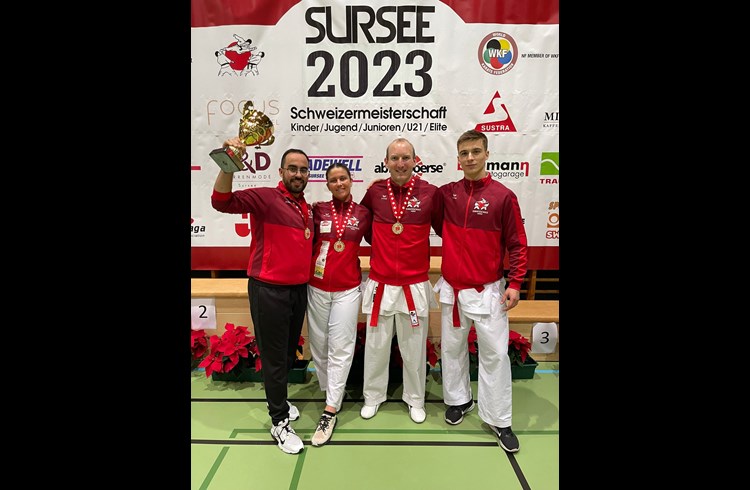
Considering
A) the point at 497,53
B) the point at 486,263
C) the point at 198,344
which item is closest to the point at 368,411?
the point at 486,263

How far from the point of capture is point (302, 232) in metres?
2.89

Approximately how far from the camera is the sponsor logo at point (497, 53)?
4.27 meters

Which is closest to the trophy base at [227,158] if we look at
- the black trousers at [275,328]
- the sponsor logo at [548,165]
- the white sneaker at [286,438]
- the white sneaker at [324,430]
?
the black trousers at [275,328]

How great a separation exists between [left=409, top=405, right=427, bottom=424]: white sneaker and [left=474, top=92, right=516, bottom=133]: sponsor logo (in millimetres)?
2860

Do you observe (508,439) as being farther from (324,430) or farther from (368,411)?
(324,430)

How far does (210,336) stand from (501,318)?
2.94 meters

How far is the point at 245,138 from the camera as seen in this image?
2477 mm

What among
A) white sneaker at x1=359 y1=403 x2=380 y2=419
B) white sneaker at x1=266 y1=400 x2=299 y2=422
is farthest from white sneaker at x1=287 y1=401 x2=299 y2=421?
white sneaker at x1=359 y1=403 x2=380 y2=419

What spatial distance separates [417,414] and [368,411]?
385 millimetres

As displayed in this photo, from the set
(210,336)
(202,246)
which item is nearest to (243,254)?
(202,246)

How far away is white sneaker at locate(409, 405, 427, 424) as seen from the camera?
10.4 ft

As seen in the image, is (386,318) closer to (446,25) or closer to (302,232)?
(302,232)

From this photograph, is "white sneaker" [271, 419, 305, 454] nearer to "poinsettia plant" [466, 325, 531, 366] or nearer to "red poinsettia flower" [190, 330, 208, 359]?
"red poinsettia flower" [190, 330, 208, 359]

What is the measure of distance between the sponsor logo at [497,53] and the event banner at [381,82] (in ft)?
0.03
